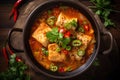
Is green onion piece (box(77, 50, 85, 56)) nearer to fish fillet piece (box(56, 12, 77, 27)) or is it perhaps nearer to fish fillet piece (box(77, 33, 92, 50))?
fish fillet piece (box(77, 33, 92, 50))

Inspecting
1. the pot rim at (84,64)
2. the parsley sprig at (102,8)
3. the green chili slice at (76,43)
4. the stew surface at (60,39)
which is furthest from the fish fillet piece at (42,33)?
the parsley sprig at (102,8)

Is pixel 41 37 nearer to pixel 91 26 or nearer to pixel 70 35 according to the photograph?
pixel 70 35

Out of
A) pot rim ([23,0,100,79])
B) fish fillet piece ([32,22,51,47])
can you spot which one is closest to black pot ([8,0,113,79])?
pot rim ([23,0,100,79])

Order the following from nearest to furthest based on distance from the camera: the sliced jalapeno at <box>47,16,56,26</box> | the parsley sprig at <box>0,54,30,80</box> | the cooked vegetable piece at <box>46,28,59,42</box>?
the cooked vegetable piece at <box>46,28,59,42</box> → the sliced jalapeno at <box>47,16,56,26</box> → the parsley sprig at <box>0,54,30,80</box>

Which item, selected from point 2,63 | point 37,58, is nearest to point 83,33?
point 37,58

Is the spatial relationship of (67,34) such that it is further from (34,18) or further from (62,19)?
(34,18)

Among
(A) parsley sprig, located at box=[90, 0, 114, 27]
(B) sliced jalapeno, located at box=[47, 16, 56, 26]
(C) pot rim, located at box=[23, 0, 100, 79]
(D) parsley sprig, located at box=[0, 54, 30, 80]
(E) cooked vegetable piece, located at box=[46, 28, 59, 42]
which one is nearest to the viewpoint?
(C) pot rim, located at box=[23, 0, 100, 79]

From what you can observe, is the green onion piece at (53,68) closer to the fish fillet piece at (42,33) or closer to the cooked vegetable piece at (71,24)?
the fish fillet piece at (42,33)
